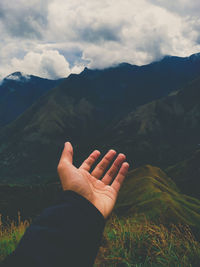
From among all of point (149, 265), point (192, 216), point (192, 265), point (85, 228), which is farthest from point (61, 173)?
point (192, 216)

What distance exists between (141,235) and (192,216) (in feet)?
201

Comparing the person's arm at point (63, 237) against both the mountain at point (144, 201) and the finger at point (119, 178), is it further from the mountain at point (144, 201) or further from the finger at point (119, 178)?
the finger at point (119, 178)

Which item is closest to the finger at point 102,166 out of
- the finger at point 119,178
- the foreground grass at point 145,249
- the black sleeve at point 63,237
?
the finger at point 119,178

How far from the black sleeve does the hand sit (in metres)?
0.53

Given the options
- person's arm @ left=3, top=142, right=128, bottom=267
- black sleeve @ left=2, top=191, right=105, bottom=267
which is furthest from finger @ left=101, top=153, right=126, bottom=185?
black sleeve @ left=2, top=191, right=105, bottom=267

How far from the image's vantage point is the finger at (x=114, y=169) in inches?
177

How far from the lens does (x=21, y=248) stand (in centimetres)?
226

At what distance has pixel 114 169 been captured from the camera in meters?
4.66

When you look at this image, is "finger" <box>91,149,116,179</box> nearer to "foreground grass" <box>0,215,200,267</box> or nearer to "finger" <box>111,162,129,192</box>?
"finger" <box>111,162,129,192</box>

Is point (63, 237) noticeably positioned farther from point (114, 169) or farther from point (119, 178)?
point (114, 169)

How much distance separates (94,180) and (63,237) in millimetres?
1984

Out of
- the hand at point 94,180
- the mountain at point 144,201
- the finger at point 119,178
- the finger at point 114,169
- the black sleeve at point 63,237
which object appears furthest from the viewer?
the mountain at point 144,201

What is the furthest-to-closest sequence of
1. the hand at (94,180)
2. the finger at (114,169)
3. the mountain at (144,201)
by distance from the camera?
the mountain at (144,201) < the finger at (114,169) < the hand at (94,180)

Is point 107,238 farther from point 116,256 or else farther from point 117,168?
point 117,168
